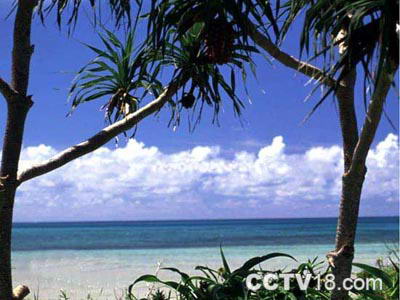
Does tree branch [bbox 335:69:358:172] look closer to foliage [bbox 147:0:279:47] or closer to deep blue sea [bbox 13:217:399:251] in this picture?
foliage [bbox 147:0:279:47]

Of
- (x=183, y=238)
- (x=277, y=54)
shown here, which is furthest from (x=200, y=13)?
(x=183, y=238)

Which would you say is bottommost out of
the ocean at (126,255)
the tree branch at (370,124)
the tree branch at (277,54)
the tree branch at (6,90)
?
the ocean at (126,255)

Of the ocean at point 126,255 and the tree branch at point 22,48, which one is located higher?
the tree branch at point 22,48

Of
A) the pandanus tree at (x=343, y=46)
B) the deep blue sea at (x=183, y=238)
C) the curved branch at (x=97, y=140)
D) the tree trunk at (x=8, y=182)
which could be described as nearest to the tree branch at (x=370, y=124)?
the pandanus tree at (x=343, y=46)

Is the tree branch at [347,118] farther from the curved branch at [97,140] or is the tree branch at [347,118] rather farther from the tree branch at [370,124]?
the curved branch at [97,140]

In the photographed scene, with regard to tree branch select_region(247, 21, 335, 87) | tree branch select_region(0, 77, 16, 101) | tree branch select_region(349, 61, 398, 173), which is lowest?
tree branch select_region(349, 61, 398, 173)

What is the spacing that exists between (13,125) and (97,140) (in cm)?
69

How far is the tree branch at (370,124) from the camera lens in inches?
153

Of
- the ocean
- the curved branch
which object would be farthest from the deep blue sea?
the curved branch

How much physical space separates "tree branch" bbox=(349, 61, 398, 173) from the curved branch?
6.27ft

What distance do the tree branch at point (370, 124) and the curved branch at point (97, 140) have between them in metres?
1.91

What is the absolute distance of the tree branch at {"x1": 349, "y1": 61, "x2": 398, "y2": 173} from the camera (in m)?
3.89

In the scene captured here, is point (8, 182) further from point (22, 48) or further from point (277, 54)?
point (277, 54)

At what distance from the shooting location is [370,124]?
4191 millimetres
